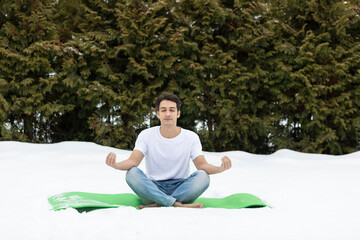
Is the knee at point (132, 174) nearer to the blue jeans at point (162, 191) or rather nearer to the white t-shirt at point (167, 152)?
the blue jeans at point (162, 191)

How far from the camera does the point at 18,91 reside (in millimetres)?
7301

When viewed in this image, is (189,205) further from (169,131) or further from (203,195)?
(203,195)

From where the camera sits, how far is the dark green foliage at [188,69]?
7219 mm

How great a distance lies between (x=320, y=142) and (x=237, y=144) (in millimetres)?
1711

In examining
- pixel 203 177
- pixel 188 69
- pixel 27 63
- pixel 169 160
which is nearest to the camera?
pixel 203 177

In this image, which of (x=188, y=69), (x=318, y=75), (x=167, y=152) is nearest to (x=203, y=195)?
(x=167, y=152)

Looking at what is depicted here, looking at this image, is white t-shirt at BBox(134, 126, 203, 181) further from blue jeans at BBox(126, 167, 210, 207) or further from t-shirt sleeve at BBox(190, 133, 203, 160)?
blue jeans at BBox(126, 167, 210, 207)

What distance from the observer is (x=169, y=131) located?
3.47 meters

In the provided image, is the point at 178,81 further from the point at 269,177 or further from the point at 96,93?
the point at 269,177

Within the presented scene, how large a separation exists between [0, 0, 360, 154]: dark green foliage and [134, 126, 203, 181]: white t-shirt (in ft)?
12.5

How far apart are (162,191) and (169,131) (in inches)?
22.4

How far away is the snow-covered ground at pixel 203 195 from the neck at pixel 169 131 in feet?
2.51

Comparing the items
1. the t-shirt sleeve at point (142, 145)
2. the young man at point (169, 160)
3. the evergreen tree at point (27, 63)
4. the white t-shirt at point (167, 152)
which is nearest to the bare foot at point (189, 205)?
the young man at point (169, 160)

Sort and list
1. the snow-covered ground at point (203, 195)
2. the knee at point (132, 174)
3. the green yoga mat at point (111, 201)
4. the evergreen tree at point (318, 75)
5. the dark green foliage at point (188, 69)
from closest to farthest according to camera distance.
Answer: the snow-covered ground at point (203, 195) → the green yoga mat at point (111, 201) → the knee at point (132, 174) → the dark green foliage at point (188, 69) → the evergreen tree at point (318, 75)
